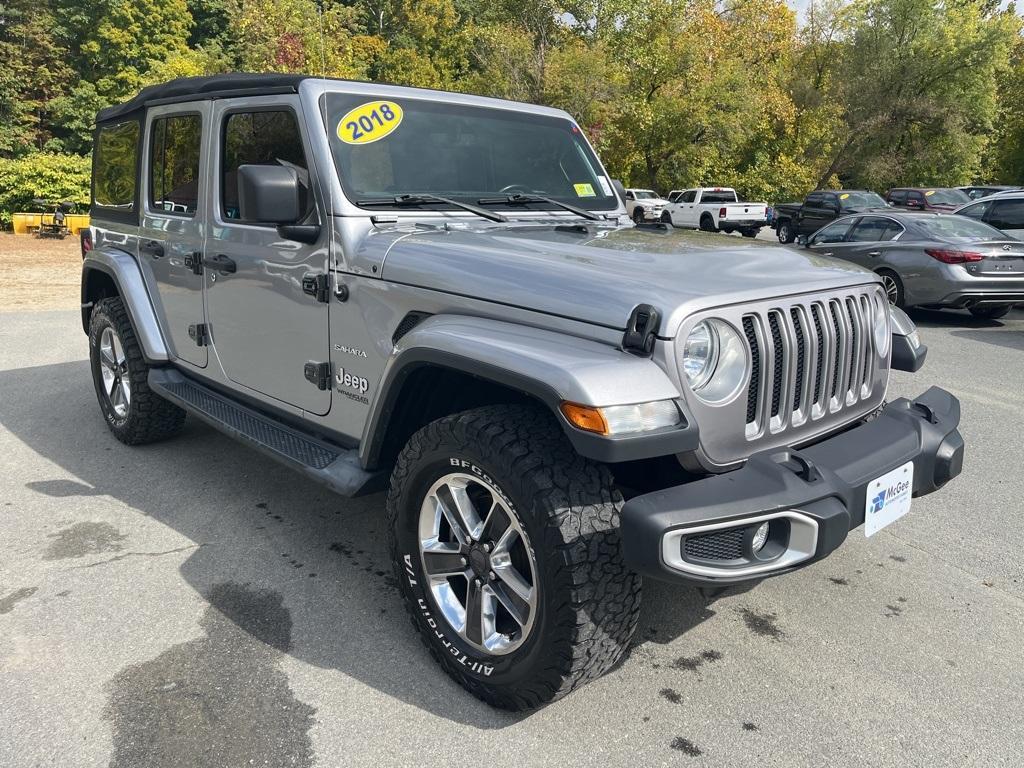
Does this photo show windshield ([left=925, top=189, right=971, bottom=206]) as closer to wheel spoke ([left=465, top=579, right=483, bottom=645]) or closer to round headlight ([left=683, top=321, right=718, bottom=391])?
round headlight ([left=683, top=321, right=718, bottom=391])

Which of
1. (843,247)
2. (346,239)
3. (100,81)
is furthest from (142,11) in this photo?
(346,239)

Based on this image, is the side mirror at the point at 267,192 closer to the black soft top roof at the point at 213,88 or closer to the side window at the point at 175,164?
the black soft top roof at the point at 213,88

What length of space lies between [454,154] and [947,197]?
24.1 meters

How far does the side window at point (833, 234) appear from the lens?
1160 cm

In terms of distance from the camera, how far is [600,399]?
214cm

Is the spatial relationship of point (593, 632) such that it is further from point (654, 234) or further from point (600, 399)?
point (654, 234)

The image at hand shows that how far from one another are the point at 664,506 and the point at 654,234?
1671mm

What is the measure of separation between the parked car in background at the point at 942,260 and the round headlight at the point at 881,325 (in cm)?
713

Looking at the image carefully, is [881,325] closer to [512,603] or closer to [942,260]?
[512,603]

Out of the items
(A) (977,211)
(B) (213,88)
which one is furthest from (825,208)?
(B) (213,88)

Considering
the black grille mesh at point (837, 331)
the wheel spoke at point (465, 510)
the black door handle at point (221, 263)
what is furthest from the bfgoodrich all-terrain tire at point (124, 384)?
the black grille mesh at point (837, 331)

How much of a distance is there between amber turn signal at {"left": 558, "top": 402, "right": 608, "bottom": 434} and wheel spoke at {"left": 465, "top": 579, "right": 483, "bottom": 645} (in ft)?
2.58

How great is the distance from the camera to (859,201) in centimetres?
2294

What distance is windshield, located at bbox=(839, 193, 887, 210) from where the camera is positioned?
73.9 feet
